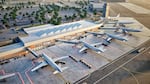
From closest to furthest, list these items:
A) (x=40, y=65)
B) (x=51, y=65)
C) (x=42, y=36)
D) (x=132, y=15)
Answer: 1. (x=51, y=65)
2. (x=40, y=65)
3. (x=42, y=36)
4. (x=132, y=15)

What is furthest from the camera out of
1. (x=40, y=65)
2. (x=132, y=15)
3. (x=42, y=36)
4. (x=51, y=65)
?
(x=132, y=15)

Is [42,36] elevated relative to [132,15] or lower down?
elevated

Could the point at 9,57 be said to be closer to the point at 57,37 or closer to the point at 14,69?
the point at 14,69

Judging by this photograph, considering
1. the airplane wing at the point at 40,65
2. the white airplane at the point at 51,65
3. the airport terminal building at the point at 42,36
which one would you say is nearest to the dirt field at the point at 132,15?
the airport terminal building at the point at 42,36

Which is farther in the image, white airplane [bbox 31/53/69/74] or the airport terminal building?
the airport terminal building

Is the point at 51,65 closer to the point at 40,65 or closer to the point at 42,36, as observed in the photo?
the point at 40,65

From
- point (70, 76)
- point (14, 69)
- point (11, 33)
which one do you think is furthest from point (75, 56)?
point (11, 33)

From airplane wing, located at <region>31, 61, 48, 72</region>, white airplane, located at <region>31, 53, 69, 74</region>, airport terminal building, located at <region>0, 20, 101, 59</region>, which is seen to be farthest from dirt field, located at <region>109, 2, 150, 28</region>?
airplane wing, located at <region>31, 61, 48, 72</region>

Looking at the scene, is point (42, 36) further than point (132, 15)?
No

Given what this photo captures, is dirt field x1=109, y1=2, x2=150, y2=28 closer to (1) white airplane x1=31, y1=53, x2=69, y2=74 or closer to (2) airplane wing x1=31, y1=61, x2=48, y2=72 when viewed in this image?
(1) white airplane x1=31, y1=53, x2=69, y2=74

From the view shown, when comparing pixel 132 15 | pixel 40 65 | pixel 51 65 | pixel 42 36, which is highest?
pixel 42 36

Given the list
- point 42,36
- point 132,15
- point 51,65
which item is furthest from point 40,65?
point 132,15
